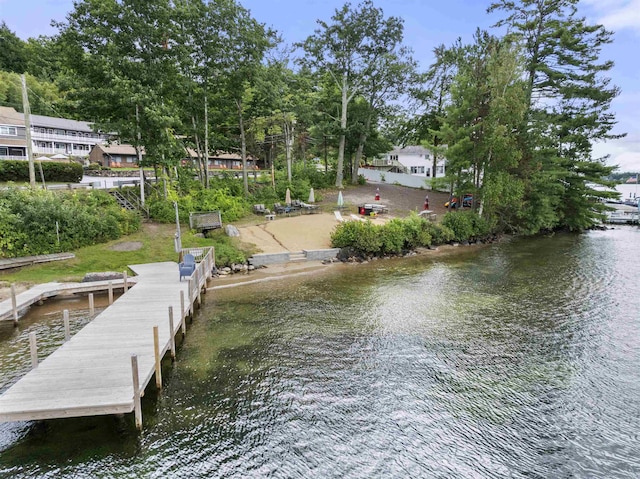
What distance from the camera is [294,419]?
25.1 ft

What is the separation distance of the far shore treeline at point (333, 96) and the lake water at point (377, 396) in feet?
44.4

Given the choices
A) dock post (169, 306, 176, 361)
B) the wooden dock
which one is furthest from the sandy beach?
dock post (169, 306, 176, 361)

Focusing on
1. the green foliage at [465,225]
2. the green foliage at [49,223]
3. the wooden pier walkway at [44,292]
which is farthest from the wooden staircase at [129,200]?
the green foliage at [465,225]

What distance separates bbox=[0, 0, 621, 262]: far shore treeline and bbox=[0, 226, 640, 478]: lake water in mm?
13544

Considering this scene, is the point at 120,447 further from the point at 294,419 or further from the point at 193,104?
the point at 193,104

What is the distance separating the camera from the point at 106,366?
26.9 feet

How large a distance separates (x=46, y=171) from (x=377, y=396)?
109 feet

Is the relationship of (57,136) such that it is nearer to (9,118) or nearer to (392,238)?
(9,118)

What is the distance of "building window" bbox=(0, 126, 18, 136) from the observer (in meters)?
47.2

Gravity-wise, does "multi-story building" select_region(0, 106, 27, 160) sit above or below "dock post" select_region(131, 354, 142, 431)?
above

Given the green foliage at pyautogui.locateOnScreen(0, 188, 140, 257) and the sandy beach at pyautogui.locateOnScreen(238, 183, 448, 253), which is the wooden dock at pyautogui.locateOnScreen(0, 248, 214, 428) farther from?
the sandy beach at pyautogui.locateOnScreen(238, 183, 448, 253)

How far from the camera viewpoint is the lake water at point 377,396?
6.55 metres

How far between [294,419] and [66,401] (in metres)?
4.34

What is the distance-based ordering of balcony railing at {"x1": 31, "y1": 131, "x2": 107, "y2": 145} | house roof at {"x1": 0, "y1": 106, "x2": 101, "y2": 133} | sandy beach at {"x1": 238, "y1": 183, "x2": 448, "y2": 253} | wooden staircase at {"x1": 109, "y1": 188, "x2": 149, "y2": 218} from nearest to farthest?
sandy beach at {"x1": 238, "y1": 183, "x2": 448, "y2": 253} < wooden staircase at {"x1": 109, "y1": 188, "x2": 149, "y2": 218} < house roof at {"x1": 0, "y1": 106, "x2": 101, "y2": 133} < balcony railing at {"x1": 31, "y1": 131, "x2": 107, "y2": 145}
